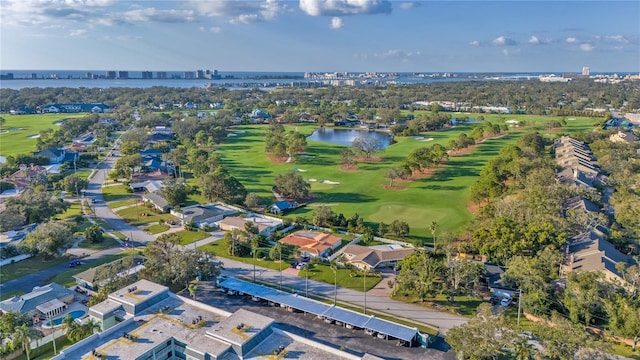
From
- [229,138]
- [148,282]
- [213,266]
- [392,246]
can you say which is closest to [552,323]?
[392,246]

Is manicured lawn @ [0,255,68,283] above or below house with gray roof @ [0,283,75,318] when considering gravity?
below

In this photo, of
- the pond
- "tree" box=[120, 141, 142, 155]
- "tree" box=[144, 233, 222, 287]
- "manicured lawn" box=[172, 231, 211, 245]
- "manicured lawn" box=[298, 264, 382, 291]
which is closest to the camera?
"tree" box=[144, 233, 222, 287]

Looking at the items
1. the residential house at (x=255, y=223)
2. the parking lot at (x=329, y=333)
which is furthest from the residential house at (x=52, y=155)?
the parking lot at (x=329, y=333)

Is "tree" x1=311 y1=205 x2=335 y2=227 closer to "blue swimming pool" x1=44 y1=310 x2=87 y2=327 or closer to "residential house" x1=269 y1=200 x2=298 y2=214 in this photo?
"residential house" x1=269 y1=200 x2=298 y2=214

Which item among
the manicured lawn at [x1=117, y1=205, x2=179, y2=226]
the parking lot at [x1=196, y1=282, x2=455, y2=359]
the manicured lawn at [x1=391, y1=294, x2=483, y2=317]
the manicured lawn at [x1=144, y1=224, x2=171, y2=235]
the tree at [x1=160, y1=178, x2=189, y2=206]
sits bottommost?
the parking lot at [x1=196, y1=282, x2=455, y2=359]

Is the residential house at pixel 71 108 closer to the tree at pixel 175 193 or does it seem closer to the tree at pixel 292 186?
the tree at pixel 175 193

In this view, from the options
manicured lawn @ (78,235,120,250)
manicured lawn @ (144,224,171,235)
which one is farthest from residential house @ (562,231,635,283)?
manicured lawn @ (78,235,120,250)

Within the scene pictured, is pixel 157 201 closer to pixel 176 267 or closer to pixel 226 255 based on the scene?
pixel 226 255
